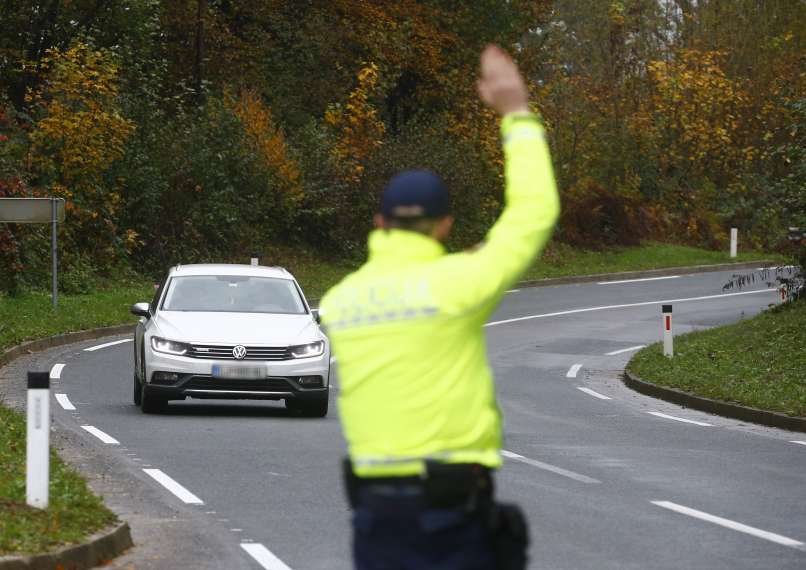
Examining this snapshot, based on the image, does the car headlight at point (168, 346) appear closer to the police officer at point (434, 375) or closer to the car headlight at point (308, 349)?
the car headlight at point (308, 349)

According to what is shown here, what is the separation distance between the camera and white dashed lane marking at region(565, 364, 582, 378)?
24.4m


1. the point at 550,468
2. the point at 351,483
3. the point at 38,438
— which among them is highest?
the point at 351,483

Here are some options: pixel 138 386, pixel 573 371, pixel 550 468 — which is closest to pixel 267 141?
pixel 573 371

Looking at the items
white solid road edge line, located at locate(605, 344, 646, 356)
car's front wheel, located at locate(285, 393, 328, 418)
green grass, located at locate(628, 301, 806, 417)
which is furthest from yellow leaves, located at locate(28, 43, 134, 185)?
car's front wheel, located at locate(285, 393, 328, 418)

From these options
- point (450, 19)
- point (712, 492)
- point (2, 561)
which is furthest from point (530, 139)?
point (450, 19)

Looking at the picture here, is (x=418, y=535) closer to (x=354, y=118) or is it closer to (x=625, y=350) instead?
(x=625, y=350)

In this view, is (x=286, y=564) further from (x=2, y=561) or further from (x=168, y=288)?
(x=168, y=288)

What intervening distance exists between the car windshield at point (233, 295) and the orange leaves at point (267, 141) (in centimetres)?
2296

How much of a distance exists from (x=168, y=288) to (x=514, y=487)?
7.12 m

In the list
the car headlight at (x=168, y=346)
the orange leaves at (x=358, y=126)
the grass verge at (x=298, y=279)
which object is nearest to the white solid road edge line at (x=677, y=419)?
the car headlight at (x=168, y=346)

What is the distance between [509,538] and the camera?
4.53 meters

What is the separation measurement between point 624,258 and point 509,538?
152 feet

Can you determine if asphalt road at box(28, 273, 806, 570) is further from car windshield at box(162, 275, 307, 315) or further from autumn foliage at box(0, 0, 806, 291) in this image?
autumn foliage at box(0, 0, 806, 291)

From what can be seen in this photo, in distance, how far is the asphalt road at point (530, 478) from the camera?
9750mm
